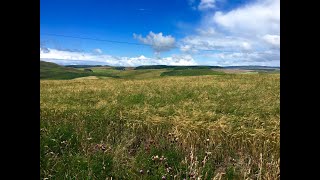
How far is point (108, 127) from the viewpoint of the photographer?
8.30m

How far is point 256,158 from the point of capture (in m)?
6.33
